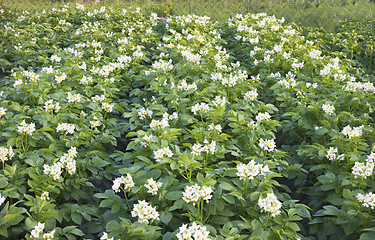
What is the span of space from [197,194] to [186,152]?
713 millimetres

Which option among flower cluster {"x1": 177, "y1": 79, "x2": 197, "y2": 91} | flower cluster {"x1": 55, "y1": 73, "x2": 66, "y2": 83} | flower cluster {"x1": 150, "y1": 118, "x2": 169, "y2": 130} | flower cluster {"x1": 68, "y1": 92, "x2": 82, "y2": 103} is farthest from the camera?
flower cluster {"x1": 55, "y1": 73, "x2": 66, "y2": 83}

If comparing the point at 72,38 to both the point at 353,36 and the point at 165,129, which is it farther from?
the point at 353,36

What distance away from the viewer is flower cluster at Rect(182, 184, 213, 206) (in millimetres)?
2126

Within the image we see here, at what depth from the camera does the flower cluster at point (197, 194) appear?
83.7 inches

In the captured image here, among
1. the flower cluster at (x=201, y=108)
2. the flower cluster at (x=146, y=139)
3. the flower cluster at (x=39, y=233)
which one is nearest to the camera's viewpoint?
the flower cluster at (x=39, y=233)

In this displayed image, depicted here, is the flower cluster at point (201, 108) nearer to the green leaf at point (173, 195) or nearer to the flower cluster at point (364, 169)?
the green leaf at point (173, 195)

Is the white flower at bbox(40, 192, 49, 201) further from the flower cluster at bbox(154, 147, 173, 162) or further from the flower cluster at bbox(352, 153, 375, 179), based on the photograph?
the flower cluster at bbox(352, 153, 375, 179)

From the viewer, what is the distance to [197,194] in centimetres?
212

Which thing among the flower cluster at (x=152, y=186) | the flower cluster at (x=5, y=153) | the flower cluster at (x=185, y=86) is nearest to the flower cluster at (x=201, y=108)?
the flower cluster at (x=185, y=86)

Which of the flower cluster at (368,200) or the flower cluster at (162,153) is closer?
the flower cluster at (368,200)

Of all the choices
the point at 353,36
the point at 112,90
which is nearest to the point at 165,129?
the point at 112,90

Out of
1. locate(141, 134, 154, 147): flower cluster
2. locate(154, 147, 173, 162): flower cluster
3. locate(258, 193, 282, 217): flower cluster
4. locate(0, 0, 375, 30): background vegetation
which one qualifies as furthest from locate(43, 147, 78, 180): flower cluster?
locate(0, 0, 375, 30): background vegetation

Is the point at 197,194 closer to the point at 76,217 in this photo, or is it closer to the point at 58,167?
the point at 76,217

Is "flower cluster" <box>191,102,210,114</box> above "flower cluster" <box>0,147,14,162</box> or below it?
above
